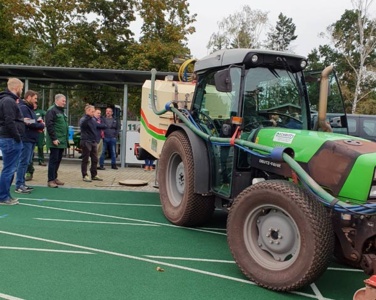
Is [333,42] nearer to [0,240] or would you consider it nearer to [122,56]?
[122,56]

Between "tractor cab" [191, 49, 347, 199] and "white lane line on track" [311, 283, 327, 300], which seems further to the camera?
"tractor cab" [191, 49, 347, 199]

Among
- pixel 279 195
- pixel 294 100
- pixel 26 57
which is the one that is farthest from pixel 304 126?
pixel 26 57

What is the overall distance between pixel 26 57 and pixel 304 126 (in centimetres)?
1902

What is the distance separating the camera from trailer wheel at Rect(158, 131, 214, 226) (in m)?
5.00

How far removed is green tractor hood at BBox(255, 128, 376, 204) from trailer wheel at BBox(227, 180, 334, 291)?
0.88ft

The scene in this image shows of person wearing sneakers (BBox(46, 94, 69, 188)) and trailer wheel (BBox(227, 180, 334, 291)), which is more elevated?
person wearing sneakers (BBox(46, 94, 69, 188))

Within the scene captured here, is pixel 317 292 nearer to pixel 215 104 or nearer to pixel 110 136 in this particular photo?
pixel 215 104

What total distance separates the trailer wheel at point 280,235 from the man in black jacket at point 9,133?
4.07m

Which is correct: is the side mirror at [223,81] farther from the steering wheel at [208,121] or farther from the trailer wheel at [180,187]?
the trailer wheel at [180,187]

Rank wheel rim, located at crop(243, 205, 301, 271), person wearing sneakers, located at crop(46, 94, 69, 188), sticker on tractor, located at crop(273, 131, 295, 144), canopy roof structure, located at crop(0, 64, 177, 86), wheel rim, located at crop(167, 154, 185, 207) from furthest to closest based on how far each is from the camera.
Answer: canopy roof structure, located at crop(0, 64, 177, 86) → person wearing sneakers, located at crop(46, 94, 69, 188) → wheel rim, located at crop(167, 154, 185, 207) → sticker on tractor, located at crop(273, 131, 295, 144) → wheel rim, located at crop(243, 205, 301, 271)

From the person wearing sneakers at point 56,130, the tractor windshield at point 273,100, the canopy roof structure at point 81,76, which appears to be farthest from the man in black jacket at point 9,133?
the canopy roof structure at point 81,76

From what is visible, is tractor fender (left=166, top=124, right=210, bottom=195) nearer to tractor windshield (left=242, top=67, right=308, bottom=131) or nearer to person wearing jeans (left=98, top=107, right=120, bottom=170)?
tractor windshield (left=242, top=67, right=308, bottom=131)

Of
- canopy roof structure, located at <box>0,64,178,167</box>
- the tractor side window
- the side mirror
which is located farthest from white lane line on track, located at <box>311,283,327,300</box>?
canopy roof structure, located at <box>0,64,178,167</box>

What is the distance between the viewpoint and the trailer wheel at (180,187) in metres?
5.00
